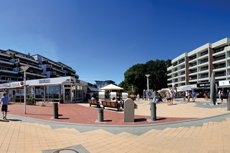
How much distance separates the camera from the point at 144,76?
50.4 m

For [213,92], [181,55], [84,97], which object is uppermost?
[181,55]

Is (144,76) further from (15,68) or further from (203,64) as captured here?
(15,68)

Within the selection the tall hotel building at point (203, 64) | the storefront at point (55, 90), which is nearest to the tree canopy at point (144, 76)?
the tall hotel building at point (203, 64)

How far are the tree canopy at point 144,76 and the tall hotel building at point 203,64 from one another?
20.3ft

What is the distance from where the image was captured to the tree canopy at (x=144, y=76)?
164 ft

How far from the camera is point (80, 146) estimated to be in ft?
13.5

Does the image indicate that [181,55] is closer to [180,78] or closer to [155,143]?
[180,78]

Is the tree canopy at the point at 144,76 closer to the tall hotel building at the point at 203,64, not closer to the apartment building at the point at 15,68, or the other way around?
the tall hotel building at the point at 203,64

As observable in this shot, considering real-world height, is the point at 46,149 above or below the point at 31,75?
below

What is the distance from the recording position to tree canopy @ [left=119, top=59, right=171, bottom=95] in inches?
1970

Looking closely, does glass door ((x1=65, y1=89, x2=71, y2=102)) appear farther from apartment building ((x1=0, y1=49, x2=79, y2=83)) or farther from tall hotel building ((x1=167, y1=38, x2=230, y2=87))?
apartment building ((x1=0, y1=49, x2=79, y2=83))

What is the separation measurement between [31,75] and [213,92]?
61.3 metres

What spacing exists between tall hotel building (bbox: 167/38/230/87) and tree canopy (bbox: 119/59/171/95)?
6.20 meters

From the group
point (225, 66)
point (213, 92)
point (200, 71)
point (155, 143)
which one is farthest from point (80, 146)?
point (200, 71)
